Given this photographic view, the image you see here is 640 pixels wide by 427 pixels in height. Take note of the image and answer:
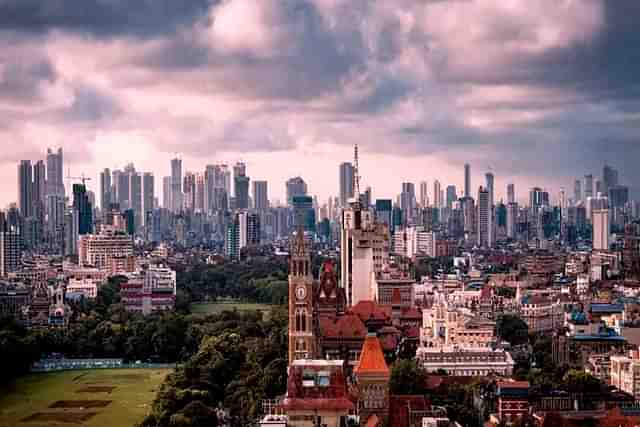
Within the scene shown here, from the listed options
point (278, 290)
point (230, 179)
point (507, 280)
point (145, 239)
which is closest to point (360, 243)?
point (278, 290)

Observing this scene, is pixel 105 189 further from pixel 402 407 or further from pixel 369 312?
pixel 402 407

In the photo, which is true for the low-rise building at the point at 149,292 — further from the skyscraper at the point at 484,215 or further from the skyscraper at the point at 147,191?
the skyscraper at the point at 147,191

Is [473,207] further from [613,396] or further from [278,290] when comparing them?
[613,396]

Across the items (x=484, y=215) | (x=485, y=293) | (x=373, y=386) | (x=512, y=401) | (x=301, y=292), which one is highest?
(x=484, y=215)

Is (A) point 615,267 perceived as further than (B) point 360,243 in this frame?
Yes

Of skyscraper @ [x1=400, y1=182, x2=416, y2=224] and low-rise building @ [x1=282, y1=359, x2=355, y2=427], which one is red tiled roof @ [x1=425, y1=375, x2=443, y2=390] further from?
skyscraper @ [x1=400, y1=182, x2=416, y2=224]

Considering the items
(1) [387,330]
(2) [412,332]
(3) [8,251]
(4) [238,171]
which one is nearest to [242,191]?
(4) [238,171]
